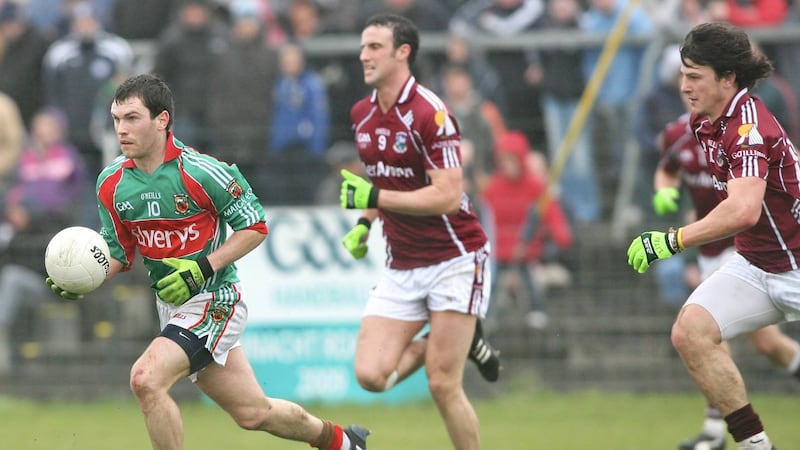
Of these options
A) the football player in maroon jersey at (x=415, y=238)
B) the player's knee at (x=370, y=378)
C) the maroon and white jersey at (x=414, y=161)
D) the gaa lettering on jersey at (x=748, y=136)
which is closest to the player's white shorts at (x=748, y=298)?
the gaa lettering on jersey at (x=748, y=136)

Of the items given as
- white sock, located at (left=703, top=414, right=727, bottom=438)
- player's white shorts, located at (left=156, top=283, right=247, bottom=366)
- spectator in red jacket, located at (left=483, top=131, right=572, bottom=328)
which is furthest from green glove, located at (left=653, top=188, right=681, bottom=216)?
spectator in red jacket, located at (left=483, top=131, right=572, bottom=328)

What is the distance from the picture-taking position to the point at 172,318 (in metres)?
7.21

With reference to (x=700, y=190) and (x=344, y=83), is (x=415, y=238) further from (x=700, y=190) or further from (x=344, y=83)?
(x=344, y=83)

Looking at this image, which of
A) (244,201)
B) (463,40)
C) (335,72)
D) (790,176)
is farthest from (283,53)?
(790,176)

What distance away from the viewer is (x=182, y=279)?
6902mm

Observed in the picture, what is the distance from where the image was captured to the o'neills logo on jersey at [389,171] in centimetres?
809

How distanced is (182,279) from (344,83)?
21.5ft

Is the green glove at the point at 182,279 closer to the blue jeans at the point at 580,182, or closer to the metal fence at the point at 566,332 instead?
the metal fence at the point at 566,332

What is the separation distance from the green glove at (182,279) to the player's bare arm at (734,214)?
8.32ft

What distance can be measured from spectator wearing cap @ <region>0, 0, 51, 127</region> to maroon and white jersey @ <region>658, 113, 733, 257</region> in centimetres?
723

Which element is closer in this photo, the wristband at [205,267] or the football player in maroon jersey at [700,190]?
the wristband at [205,267]

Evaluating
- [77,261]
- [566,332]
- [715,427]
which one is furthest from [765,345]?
[77,261]

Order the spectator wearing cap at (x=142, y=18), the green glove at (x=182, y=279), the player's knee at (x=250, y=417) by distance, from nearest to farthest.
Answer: the green glove at (x=182, y=279), the player's knee at (x=250, y=417), the spectator wearing cap at (x=142, y=18)

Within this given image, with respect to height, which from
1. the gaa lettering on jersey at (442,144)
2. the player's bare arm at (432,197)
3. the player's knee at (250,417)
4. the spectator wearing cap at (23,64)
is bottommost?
the player's knee at (250,417)
